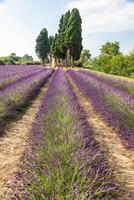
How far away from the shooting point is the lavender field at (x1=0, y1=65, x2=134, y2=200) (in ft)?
11.0

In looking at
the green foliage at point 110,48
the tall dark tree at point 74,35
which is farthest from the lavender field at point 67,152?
the green foliage at point 110,48

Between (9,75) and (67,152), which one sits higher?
(67,152)

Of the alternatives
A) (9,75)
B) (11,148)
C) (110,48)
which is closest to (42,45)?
(110,48)

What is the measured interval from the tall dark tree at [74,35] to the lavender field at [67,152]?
47.8 meters

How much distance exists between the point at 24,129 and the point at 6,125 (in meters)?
0.58

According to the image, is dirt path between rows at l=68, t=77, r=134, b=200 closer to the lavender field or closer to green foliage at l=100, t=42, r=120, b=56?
the lavender field

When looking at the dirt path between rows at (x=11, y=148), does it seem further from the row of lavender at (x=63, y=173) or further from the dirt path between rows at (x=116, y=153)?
the dirt path between rows at (x=116, y=153)

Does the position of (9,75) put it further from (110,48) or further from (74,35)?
(110,48)

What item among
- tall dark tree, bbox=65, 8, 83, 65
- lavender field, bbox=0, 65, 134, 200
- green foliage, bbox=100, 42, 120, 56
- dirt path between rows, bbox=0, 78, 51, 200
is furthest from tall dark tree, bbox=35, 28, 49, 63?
dirt path between rows, bbox=0, 78, 51, 200

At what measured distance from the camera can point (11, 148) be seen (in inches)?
263

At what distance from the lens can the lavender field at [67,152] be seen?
11.0 feet

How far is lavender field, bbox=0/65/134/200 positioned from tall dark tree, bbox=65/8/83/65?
157 ft

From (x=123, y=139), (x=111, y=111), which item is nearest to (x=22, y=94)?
(x=111, y=111)

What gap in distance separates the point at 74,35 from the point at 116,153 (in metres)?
53.8
